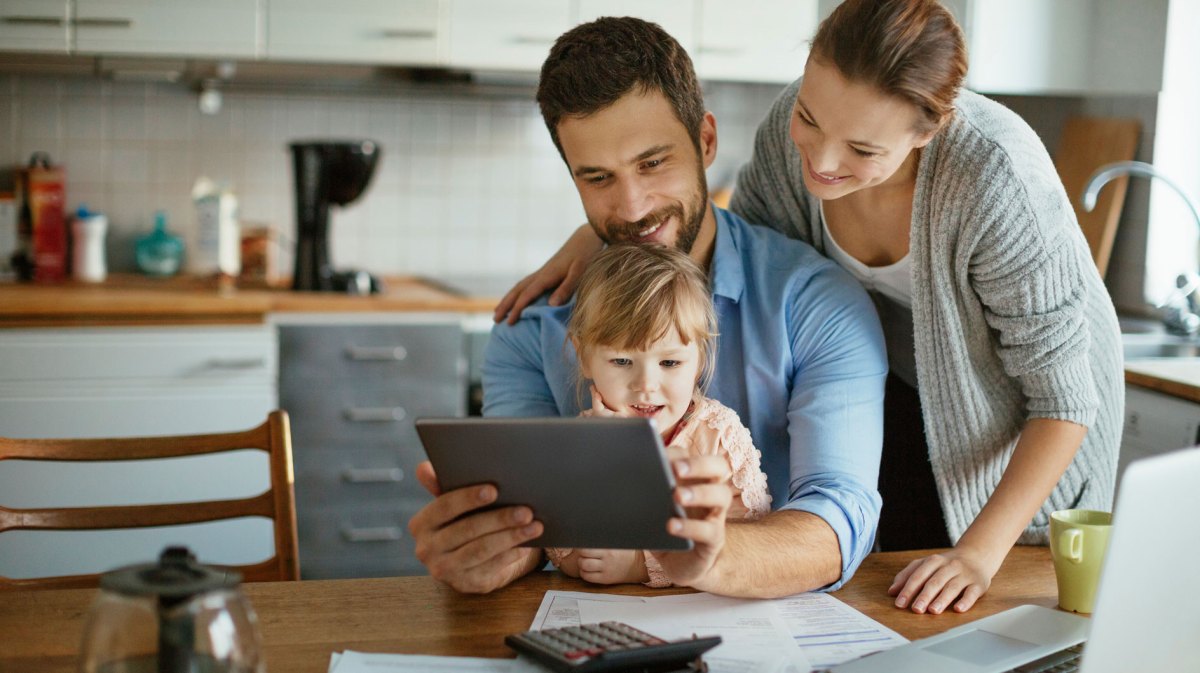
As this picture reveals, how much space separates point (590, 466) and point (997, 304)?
0.72m

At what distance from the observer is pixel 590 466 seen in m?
1.10

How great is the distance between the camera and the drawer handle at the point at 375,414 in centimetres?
318

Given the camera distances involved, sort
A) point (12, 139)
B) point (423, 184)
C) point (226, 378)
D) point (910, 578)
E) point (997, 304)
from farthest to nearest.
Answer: point (423, 184) < point (12, 139) < point (226, 378) < point (997, 304) < point (910, 578)

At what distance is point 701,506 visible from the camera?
1155 mm

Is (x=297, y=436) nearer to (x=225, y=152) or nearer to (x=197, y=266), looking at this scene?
(x=197, y=266)

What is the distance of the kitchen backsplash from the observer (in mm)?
3531

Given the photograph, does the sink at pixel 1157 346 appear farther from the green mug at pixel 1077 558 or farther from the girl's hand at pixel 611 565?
the girl's hand at pixel 611 565

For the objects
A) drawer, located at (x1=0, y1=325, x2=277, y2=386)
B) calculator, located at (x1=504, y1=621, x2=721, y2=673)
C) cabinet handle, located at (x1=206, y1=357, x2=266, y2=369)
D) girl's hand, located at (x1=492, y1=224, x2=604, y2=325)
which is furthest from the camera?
cabinet handle, located at (x1=206, y1=357, x2=266, y2=369)

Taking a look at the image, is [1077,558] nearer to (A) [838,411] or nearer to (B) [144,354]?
(A) [838,411]

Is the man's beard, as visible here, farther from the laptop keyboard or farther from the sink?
the sink

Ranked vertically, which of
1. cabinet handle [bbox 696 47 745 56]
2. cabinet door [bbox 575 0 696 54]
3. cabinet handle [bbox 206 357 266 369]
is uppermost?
cabinet door [bbox 575 0 696 54]

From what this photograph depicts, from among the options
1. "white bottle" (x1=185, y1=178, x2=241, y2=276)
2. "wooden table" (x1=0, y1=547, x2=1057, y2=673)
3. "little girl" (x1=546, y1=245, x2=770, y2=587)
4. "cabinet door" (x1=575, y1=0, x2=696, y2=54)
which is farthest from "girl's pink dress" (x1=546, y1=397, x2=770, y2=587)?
"white bottle" (x1=185, y1=178, x2=241, y2=276)

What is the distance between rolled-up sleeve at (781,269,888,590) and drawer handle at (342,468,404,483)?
1.84m

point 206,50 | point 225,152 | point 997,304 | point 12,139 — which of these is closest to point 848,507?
point 997,304
